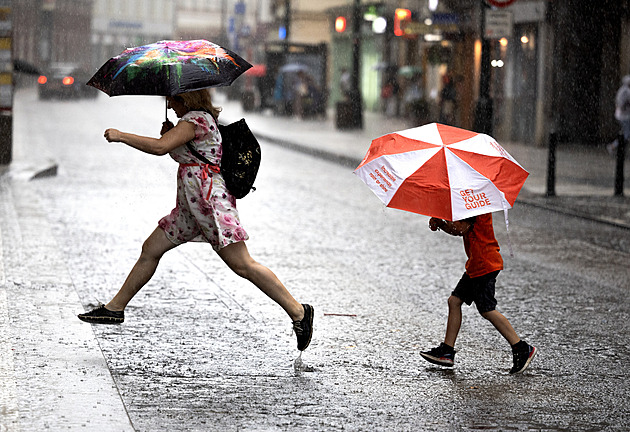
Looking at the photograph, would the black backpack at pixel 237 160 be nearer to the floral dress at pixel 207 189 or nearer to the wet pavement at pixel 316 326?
the floral dress at pixel 207 189

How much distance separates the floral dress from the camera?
18.7 ft

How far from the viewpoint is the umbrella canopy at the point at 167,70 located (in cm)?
553

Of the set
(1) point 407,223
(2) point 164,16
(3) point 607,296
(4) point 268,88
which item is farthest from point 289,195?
(2) point 164,16

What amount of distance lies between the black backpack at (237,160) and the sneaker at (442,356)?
129cm

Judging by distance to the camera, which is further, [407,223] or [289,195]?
[289,195]

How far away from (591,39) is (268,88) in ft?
49.4

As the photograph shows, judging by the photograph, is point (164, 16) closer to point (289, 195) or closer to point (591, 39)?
point (591, 39)

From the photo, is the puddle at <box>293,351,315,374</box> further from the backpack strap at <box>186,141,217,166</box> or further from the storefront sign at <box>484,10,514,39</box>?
the storefront sign at <box>484,10,514,39</box>

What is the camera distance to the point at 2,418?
4.54 m

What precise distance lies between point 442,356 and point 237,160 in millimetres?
1488

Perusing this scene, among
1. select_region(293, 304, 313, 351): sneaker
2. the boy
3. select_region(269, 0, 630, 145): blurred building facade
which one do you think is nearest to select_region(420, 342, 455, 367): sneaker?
the boy

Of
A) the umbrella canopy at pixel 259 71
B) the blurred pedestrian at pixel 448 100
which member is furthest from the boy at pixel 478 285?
the umbrella canopy at pixel 259 71

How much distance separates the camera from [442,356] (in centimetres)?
580

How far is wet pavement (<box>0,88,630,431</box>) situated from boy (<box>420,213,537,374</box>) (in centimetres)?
11
